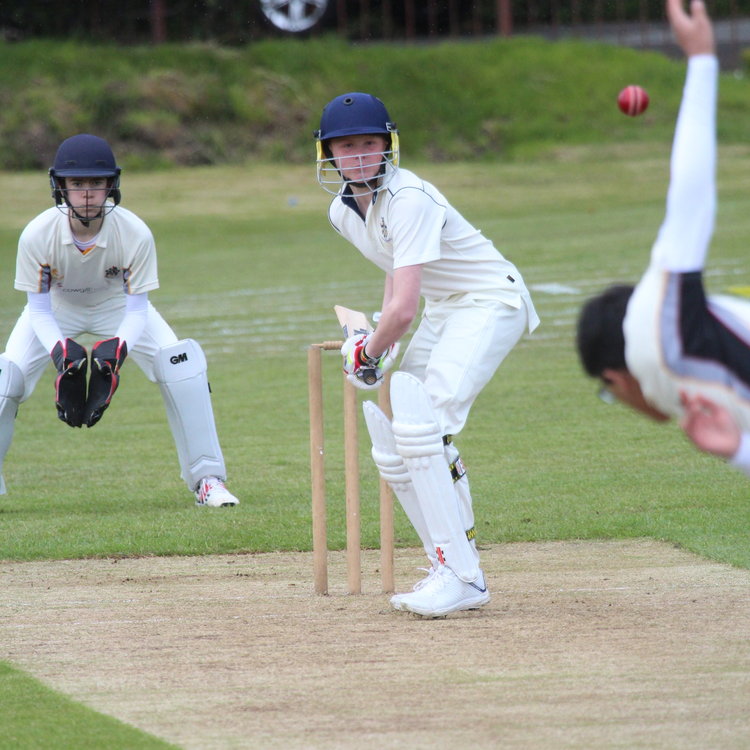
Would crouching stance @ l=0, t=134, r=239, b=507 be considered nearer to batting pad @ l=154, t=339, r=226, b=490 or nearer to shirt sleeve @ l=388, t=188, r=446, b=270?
batting pad @ l=154, t=339, r=226, b=490

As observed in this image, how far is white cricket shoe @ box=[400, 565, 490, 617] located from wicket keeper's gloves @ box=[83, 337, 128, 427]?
2399 mm

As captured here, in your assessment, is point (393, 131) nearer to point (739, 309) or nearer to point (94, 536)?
point (739, 309)

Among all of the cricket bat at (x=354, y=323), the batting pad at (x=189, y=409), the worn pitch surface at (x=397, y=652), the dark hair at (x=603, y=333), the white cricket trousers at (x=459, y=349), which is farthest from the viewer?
the batting pad at (x=189, y=409)

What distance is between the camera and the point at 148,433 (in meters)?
8.98

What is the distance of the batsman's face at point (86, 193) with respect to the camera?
641 centimetres

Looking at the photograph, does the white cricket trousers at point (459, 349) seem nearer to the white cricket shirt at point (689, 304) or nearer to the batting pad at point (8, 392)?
the white cricket shirt at point (689, 304)

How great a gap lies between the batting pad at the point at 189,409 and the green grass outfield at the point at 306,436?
236 mm

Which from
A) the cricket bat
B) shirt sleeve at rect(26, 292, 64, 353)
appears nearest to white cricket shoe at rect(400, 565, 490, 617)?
the cricket bat

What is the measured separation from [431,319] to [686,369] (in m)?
2.01

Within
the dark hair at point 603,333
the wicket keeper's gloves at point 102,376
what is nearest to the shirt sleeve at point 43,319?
the wicket keeper's gloves at point 102,376

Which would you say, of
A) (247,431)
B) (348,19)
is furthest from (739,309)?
(348,19)

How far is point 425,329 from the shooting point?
487cm

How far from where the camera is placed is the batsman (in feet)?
14.6

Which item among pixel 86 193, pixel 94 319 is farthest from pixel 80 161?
pixel 94 319
